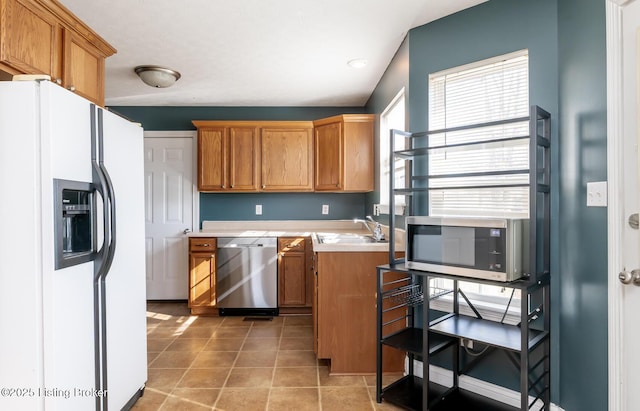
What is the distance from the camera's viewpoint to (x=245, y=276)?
3.74 meters

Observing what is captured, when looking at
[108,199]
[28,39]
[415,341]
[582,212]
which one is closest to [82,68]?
[28,39]

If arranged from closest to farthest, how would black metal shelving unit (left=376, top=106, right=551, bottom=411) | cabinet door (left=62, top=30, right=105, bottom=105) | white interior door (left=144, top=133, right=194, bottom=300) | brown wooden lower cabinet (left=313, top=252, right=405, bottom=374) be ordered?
black metal shelving unit (left=376, top=106, right=551, bottom=411)
cabinet door (left=62, top=30, right=105, bottom=105)
brown wooden lower cabinet (left=313, top=252, right=405, bottom=374)
white interior door (left=144, top=133, right=194, bottom=300)

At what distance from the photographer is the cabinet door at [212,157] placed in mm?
4027

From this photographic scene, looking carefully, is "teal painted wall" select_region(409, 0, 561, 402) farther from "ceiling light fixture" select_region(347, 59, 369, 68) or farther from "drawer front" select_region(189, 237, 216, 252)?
"drawer front" select_region(189, 237, 216, 252)

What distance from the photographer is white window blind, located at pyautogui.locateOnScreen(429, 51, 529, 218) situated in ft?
6.43

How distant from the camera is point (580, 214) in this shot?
170cm

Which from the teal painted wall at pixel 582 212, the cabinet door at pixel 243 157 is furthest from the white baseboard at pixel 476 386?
the cabinet door at pixel 243 157

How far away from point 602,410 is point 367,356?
4.16 ft

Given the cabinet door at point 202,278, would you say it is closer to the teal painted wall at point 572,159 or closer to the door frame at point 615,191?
the teal painted wall at point 572,159

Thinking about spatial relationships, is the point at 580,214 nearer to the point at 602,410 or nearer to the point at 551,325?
the point at 551,325

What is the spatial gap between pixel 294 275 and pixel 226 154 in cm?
154

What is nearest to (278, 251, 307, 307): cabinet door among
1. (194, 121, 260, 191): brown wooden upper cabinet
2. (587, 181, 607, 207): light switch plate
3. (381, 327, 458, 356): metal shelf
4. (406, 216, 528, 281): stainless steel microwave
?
(194, 121, 260, 191): brown wooden upper cabinet

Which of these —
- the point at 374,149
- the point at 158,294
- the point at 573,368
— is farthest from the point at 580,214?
the point at 158,294

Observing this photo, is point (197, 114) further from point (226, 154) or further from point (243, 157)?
point (243, 157)
